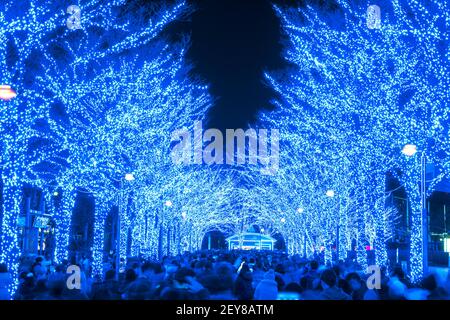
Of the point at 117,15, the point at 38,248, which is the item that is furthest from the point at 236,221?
the point at 117,15

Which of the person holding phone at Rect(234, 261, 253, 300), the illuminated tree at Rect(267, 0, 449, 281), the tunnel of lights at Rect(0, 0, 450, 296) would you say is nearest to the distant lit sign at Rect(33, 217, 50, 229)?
the tunnel of lights at Rect(0, 0, 450, 296)

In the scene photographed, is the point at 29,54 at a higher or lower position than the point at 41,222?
higher

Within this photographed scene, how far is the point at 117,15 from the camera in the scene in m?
19.5

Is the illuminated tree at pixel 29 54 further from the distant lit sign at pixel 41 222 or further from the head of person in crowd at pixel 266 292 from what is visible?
the distant lit sign at pixel 41 222

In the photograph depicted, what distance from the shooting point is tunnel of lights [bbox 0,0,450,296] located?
615 inches

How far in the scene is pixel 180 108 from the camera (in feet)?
97.7

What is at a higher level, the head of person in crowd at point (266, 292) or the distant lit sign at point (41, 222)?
the distant lit sign at point (41, 222)

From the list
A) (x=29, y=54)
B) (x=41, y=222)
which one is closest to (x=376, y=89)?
(x=29, y=54)

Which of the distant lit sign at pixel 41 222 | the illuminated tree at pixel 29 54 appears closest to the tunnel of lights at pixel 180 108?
the illuminated tree at pixel 29 54

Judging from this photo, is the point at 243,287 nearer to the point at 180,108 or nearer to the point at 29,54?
the point at 29,54

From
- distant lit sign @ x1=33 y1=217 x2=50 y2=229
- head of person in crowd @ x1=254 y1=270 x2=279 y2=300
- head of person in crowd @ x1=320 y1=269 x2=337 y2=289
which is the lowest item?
head of person in crowd @ x1=254 y1=270 x2=279 y2=300

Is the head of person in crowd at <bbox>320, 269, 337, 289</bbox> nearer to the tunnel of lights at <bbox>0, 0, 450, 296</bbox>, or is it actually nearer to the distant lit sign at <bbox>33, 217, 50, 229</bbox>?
the tunnel of lights at <bbox>0, 0, 450, 296</bbox>

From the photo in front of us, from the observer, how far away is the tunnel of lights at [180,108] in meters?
15.6

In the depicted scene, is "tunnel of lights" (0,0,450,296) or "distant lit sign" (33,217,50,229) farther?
"distant lit sign" (33,217,50,229)
